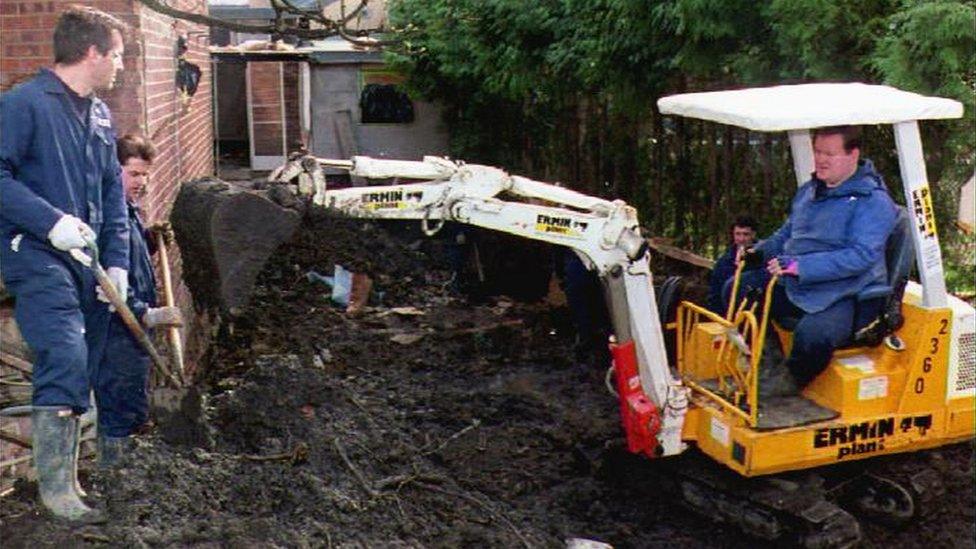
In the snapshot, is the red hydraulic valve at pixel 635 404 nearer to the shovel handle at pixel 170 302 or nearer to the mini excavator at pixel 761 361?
the mini excavator at pixel 761 361

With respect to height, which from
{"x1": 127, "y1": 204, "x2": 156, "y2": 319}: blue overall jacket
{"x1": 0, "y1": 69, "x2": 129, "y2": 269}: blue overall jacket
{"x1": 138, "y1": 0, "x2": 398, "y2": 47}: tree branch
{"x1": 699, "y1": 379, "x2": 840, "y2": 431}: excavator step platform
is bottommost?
{"x1": 699, "y1": 379, "x2": 840, "y2": 431}: excavator step platform

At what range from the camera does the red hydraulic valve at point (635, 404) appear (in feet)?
19.6

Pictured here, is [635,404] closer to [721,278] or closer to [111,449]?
[721,278]

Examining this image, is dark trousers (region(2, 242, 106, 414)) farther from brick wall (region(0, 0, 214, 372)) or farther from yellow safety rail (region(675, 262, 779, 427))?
yellow safety rail (region(675, 262, 779, 427))

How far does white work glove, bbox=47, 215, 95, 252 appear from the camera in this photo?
4.48m

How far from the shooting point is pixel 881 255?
559 cm

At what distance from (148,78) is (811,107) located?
3.81 meters

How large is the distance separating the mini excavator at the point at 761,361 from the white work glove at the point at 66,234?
1.58 meters

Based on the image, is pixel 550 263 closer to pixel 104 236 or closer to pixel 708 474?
pixel 708 474

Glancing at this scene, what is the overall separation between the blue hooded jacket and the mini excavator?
156mm

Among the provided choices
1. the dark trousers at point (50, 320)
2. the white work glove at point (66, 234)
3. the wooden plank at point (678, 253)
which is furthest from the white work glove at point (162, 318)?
the wooden plank at point (678, 253)

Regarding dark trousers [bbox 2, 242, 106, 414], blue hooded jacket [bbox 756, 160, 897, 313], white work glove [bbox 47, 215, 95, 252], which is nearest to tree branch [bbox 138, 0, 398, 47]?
white work glove [bbox 47, 215, 95, 252]

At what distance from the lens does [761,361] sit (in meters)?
6.06

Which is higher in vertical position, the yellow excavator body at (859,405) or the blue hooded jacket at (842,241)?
the blue hooded jacket at (842,241)
